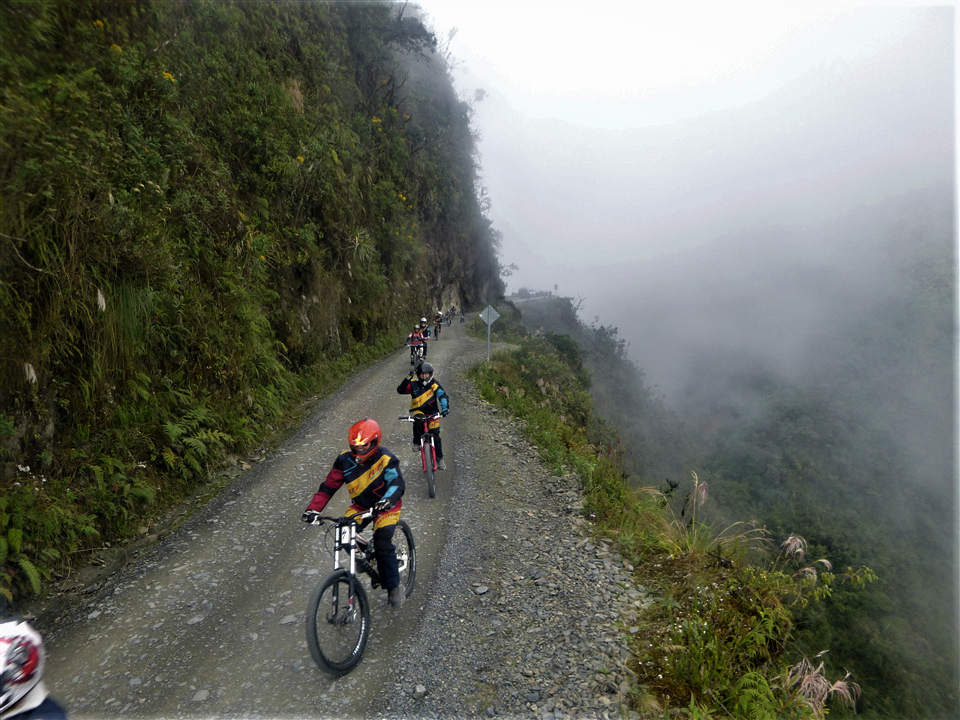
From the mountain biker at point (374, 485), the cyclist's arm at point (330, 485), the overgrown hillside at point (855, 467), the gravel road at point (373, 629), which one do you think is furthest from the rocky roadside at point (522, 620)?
the overgrown hillside at point (855, 467)

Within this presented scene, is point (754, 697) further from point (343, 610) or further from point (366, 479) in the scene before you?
point (366, 479)

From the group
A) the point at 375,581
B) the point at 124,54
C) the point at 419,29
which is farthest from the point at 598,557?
the point at 419,29

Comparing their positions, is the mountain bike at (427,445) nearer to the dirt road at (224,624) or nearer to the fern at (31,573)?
the dirt road at (224,624)

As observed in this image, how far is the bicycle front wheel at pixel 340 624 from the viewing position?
402cm

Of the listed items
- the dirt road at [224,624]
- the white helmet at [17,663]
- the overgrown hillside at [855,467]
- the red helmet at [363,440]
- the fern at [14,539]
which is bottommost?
the overgrown hillside at [855,467]

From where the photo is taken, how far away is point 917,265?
315ft

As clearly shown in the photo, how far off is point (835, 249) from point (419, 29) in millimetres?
170648

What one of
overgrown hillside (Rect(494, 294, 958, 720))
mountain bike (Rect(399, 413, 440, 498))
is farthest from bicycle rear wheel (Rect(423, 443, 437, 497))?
overgrown hillside (Rect(494, 294, 958, 720))

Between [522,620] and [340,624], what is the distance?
2.12 m

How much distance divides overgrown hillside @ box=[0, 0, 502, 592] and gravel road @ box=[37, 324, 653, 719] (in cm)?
98

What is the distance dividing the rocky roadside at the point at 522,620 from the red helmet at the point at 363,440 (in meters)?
2.03

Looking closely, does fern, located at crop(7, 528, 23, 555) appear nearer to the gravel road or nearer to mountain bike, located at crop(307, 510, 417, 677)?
the gravel road

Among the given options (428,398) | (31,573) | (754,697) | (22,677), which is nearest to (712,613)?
(754,697)

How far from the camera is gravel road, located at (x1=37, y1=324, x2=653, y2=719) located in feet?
13.0
